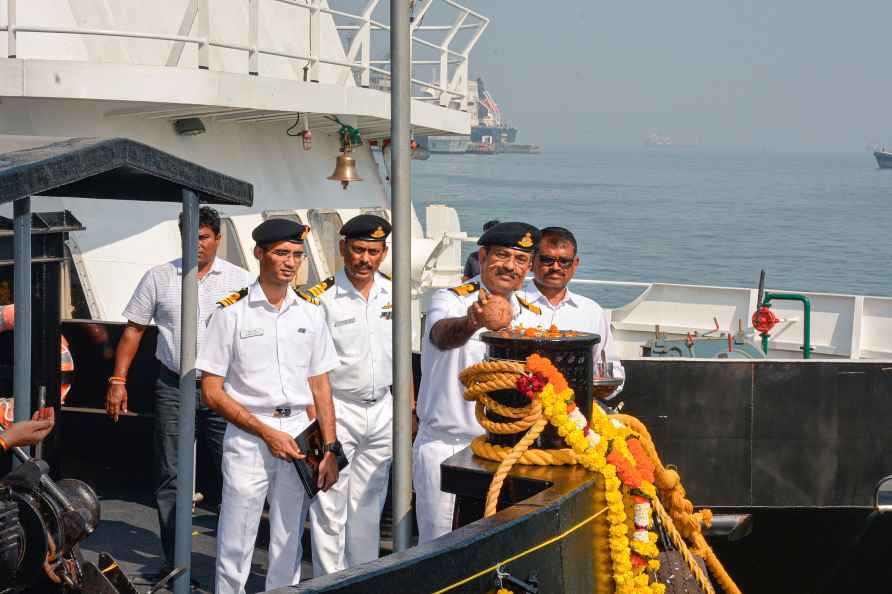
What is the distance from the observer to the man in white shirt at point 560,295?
225 inches

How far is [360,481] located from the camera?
5.80 m

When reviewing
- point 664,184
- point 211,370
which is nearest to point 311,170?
point 211,370

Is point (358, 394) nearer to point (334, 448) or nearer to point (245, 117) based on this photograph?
point (334, 448)

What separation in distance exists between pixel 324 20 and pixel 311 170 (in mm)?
2434

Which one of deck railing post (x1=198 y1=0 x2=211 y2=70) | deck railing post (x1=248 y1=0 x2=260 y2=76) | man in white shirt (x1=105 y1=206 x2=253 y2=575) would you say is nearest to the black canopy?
man in white shirt (x1=105 y1=206 x2=253 y2=575)

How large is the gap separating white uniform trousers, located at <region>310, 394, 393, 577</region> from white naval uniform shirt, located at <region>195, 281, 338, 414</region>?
45cm

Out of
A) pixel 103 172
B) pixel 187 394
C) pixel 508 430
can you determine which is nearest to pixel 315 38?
pixel 187 394

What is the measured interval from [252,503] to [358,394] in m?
0.82

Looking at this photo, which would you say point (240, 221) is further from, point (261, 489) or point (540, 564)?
point (540, 564)

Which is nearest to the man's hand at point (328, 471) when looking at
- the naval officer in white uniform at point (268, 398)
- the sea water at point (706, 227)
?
the naval officer in white uniform at point (268, 398)

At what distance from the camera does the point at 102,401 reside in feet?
24.7

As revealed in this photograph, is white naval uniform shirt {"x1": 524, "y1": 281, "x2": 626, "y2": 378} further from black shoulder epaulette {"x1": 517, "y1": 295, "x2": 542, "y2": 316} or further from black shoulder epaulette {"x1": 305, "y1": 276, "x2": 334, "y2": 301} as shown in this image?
black shoulder epaulette {"x1": 305, "y1": 276, "x2": 334, "y2": 301}

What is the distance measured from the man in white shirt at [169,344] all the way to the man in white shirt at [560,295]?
1.67 metres

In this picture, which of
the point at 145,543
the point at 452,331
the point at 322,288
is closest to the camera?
the point at 452,331
